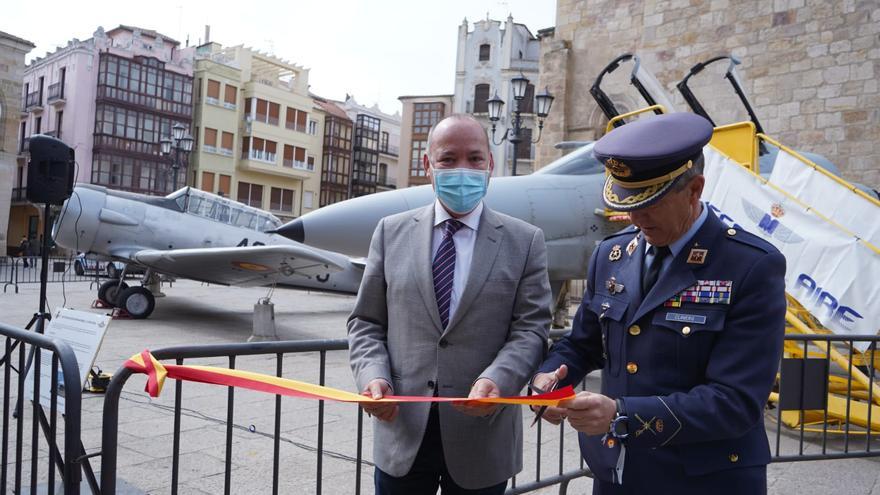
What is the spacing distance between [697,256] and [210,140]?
48709 mm

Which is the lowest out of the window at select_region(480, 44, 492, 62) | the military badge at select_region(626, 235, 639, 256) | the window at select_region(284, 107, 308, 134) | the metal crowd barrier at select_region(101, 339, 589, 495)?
the metal crowd barrier at select_region(101, 339, 589, 495)

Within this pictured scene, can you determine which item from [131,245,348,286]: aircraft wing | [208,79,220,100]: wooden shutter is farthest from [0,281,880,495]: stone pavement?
[208,79,220,100]: wooden shutter

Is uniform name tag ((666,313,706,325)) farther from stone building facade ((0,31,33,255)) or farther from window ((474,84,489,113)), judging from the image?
window ((474,84,489,113))

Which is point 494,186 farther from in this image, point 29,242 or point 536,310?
point 29,242

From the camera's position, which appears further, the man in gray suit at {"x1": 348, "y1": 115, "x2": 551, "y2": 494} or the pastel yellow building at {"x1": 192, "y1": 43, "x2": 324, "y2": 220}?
the pastel yellow building at {"x1": 192, "y1": 43, "x2": 324, "y2": 220}

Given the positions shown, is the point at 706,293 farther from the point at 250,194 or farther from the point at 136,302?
the point at 250,194

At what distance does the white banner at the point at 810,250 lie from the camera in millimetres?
5211

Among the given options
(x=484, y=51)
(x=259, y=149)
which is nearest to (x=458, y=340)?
(x=484, y=51)

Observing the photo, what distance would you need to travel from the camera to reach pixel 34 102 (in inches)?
1804

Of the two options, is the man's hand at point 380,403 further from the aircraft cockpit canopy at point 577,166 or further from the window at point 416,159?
the window at point 416,159

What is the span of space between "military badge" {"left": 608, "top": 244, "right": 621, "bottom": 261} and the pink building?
4243cm

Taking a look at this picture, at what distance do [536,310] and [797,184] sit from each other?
581 cm

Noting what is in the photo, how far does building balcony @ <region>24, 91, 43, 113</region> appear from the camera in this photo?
148 feet

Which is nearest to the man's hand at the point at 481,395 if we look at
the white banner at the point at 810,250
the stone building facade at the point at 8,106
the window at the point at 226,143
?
the white banner at the point at 810,250
